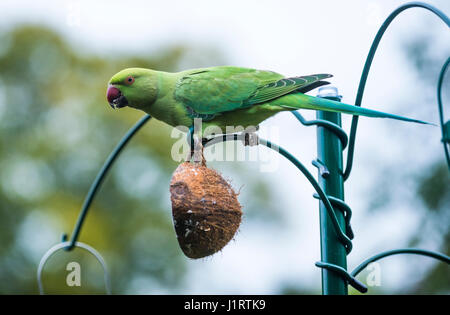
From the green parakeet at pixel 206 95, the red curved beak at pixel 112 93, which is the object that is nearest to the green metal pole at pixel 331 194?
the green parakeet at pixel 206 95

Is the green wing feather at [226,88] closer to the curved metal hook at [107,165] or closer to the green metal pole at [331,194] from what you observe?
the curved metal hook at [107,165]

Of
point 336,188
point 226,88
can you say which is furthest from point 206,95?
point 336,188

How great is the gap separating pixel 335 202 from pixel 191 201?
1.94 feet

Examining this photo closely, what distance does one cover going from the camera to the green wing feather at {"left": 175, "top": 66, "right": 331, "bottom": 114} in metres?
2.48

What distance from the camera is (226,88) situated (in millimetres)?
2529

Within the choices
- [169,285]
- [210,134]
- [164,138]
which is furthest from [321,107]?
[164,138]

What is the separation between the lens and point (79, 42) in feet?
37.3

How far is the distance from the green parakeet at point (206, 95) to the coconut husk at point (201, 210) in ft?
1.52

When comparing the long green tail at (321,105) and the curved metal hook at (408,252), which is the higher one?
the long green tail at (321,105)

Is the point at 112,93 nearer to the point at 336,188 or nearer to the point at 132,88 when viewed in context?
the point at 132,88

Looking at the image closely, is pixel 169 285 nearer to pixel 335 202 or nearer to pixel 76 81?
pixel 76 81

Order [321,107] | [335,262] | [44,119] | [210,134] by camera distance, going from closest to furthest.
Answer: [335,262] → [321,107] → [210,134] → [44,119]

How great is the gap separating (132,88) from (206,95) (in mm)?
391

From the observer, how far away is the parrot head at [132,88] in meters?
2.53
